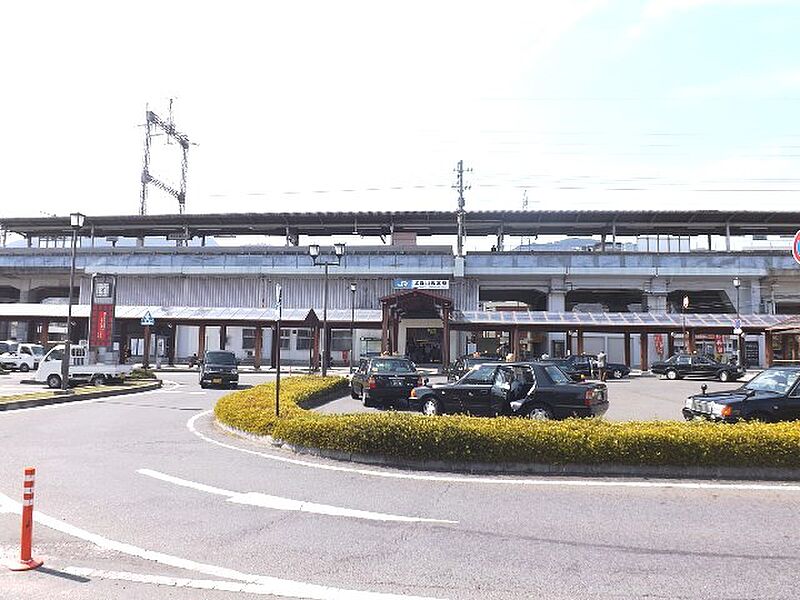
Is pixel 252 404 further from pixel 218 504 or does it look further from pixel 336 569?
pixel 336 569

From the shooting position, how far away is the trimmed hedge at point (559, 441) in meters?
8.75

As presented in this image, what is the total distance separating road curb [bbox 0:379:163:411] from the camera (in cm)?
1788

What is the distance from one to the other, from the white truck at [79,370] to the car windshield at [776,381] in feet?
81.7

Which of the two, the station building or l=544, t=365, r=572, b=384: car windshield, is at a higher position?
the station building

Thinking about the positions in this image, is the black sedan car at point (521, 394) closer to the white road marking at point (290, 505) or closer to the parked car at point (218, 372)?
the white road marking at point (290, 505)

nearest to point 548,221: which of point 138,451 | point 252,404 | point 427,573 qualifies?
point 252,404

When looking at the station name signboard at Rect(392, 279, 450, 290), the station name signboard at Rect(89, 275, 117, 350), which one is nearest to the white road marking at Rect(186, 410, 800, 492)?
the station name signboard at Rect(89, 275, 117, 350)

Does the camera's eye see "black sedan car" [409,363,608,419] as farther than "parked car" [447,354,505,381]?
No

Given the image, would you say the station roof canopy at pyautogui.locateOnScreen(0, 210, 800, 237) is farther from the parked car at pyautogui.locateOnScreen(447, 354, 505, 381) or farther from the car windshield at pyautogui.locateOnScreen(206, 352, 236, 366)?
the car windshield at pyautogui.locateOnScreen(206, 352, 236, 366)

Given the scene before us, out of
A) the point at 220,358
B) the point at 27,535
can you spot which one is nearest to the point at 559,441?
the point at 27,535

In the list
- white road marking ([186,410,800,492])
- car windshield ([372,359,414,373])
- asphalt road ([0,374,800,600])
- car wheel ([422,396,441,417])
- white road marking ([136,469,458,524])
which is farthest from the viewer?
car windshield ([372,359,414,373])

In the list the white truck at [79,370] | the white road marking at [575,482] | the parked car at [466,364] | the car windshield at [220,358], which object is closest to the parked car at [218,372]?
the car windshield at [220,358]

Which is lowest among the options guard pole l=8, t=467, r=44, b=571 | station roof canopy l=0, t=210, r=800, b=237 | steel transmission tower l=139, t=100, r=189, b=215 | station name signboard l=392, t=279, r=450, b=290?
guard pole l=8, t=467, r=44, b=571

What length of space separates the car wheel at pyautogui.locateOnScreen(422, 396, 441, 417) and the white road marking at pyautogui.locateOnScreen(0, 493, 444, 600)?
29.7 feet
